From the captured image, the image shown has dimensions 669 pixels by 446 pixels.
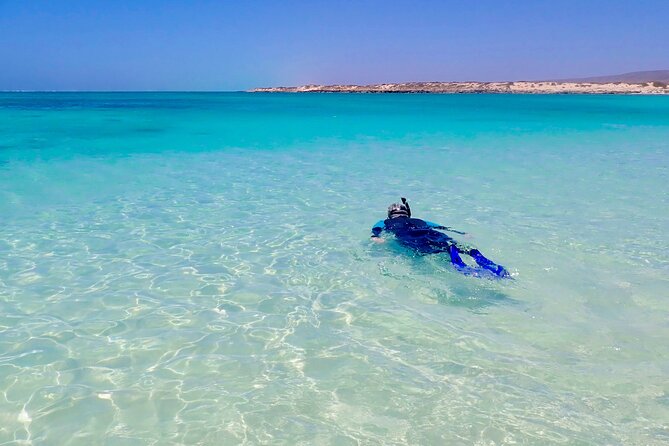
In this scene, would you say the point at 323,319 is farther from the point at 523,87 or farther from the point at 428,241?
the point at 523,87

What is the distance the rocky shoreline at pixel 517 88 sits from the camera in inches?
4774

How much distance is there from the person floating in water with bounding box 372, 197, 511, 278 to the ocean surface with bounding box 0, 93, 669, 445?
0.19 m

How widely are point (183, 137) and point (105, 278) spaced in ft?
63.8

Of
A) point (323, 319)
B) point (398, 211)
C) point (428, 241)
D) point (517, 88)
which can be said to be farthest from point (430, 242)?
point (517, 88)

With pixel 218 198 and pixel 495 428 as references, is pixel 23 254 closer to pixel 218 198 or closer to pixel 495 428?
pixel 218 198

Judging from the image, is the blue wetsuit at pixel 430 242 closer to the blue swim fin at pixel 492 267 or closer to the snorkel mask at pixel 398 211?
the blue swim fin at pixel 492 267

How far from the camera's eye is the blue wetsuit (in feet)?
22.5

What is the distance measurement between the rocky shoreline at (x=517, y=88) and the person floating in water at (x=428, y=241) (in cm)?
12564

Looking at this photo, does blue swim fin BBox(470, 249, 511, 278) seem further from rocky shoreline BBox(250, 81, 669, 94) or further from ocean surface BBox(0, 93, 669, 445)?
rocky shoreline BBox(250, 81, 669, 94)

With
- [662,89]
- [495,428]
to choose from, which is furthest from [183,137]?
[662,89]

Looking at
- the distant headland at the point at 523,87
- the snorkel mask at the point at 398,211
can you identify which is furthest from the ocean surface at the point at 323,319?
the distant headland at the point at 523,87

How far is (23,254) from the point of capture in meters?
7.68

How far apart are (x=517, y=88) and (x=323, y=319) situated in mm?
152371

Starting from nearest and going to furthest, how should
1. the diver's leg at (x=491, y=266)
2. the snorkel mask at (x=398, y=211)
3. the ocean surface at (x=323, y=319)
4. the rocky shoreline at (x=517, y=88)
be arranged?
the ocean surface at (x=323, y=319)
the diver's leg at (x=491, y=266)
the snorkel mask at (x=398, y=211)
the rocky shoreline at (x=517, y=88)
